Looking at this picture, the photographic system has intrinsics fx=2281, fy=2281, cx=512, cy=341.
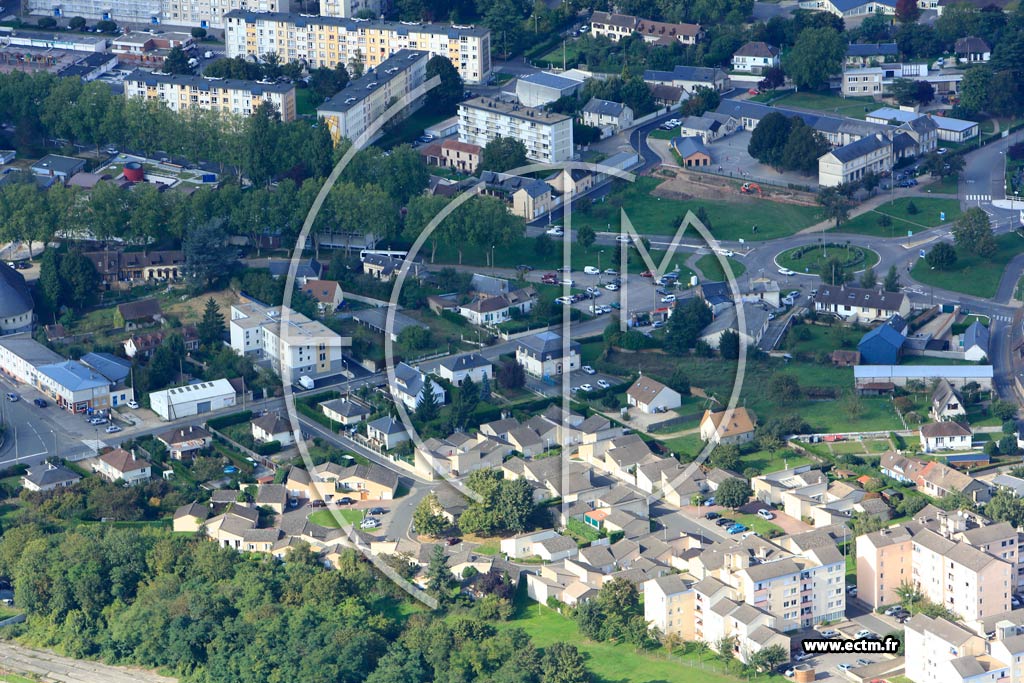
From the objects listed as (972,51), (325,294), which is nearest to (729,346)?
(325,294)

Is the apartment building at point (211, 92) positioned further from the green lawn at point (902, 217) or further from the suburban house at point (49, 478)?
the suburban house at point (49, 478)

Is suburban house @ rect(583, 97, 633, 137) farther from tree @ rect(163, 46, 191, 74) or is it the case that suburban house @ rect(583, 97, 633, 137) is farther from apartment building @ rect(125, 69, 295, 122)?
tree @ rect(163, 46, 191, 74)

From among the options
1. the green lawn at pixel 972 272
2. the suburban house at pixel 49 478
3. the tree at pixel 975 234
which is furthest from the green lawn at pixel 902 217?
the suburban house at pixel 49 478

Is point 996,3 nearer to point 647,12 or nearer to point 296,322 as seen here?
point 647,12

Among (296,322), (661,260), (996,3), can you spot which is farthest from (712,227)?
(996,3)

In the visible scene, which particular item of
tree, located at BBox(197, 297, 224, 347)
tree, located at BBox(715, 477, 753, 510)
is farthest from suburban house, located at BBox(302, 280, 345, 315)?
tree, located at BBox(715, 477, 753, 510)

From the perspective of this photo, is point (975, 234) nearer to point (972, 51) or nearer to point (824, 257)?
point (824, 257)
